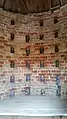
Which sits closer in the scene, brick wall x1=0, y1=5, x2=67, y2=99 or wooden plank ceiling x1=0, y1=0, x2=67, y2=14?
brick wall x1=0, y1=5, x2=67, y2=99

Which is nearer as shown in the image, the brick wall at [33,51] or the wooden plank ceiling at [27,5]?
the brick wall at [33,51]

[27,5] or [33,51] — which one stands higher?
[27,5]

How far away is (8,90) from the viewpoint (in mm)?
3672

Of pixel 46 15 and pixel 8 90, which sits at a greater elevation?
pixel 46 15

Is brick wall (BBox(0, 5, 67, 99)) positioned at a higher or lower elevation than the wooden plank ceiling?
lower

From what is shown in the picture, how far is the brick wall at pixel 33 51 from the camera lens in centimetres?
361

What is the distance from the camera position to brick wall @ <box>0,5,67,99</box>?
361cm

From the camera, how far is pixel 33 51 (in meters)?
3.86

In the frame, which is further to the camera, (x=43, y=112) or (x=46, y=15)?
(x=46, y=15)

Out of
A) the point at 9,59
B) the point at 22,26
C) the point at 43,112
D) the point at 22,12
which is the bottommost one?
the point at 43,112

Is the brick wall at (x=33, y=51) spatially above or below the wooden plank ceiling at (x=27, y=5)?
below

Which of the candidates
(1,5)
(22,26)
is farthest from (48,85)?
(1,5)

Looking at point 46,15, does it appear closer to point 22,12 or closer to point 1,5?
point 22,12

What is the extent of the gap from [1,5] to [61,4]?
1.25 meters
